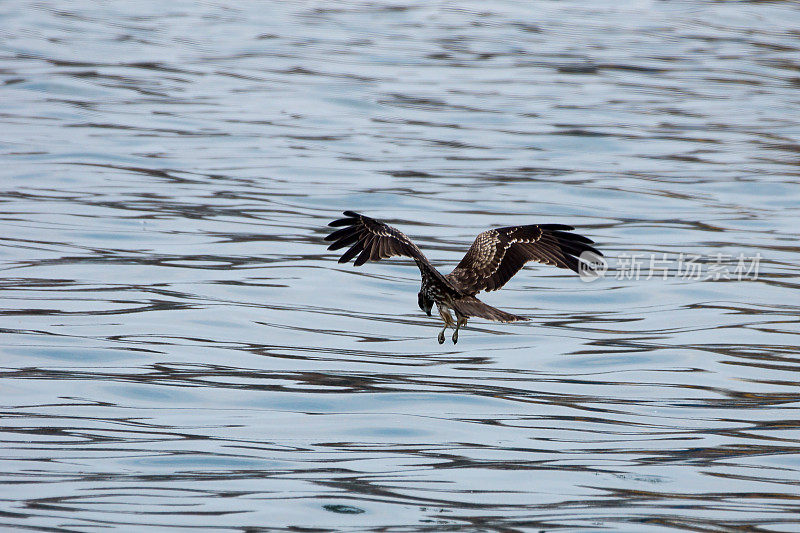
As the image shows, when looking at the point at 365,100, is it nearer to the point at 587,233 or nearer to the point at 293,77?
the point at 293,77

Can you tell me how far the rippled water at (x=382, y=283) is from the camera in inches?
307

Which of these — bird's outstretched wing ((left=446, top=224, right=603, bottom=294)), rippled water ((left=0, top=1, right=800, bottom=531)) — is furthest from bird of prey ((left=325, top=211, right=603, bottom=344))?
rippled water ((left=0, top=1, right=800, bottom=531))

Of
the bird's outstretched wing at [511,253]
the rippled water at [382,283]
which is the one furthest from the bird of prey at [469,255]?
the rippled water at [382,283]

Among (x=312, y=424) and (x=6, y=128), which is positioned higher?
(x=6, y=128)

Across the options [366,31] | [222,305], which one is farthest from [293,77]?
[222,305]

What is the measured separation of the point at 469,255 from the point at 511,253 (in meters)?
0.33

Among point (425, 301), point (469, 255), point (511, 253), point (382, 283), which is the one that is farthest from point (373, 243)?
point (382, 283)

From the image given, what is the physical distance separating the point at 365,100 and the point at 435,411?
14.5 m

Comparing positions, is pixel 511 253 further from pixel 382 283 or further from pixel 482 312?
pixel 382 283

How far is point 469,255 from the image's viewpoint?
347 inches

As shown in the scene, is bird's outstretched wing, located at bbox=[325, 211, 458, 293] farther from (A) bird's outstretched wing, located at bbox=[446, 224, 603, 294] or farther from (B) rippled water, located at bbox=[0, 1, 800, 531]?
(B) rippled water, located at bbox=[0, 1, 800, 531]

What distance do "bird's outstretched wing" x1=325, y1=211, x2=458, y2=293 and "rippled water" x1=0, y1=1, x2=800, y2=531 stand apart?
133 cm

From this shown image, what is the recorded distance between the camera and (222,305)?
12352mm

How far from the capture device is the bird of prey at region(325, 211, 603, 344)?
7.99 metres
